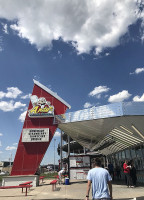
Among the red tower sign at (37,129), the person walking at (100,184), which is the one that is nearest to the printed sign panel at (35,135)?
the red tower sign at (37,129)

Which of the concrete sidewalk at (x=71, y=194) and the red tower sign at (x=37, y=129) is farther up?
the red tower sign at (x=37, y=129)

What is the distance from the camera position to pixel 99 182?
357 cm

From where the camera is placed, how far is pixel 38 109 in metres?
17.8

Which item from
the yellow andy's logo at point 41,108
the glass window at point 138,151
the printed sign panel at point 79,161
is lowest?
the printed sign panel at point 79,161

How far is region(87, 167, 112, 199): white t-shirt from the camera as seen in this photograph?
351cm

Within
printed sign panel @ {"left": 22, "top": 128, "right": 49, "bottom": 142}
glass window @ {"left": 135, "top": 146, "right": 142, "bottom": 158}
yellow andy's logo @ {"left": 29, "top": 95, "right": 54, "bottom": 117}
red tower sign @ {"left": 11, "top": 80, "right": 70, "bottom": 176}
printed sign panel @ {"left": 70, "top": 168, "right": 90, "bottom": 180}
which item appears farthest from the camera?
yellow andy's logo @ {"left": 29, "top": 95, "right": 54, "bottom": 117}

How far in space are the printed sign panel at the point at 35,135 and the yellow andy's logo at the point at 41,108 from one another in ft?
4.82

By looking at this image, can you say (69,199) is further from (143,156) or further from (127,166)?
(143,156)

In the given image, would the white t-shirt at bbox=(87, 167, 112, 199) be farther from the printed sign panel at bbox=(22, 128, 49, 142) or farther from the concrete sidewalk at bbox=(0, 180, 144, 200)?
the printed sign panel at bbox=(22, 128, 49, 142)

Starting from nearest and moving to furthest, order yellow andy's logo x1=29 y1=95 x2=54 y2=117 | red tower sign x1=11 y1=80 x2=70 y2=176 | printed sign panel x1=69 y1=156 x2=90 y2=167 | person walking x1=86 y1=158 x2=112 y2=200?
person walking x1=86 y1=158 x2=112 y2=200
red tower sign x1=11 y1=80 x2=70 y2=176
printed sign panel x1=69 y1=156 x2=90 y2=167
yellow andy's logo x1=29 y1=95 x2=54 y2=117

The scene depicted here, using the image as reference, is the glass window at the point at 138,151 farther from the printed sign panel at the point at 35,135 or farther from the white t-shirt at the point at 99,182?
the white t-shirt at the point at 99,182

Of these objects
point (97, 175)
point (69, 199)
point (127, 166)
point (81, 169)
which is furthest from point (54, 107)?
point (97, 175)

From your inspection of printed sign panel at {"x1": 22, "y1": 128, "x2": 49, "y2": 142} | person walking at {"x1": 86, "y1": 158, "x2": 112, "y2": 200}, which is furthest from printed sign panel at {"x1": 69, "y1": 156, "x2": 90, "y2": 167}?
person walking at {"x1": 86, "y1": 158, "x2": 112, "y2": 200}

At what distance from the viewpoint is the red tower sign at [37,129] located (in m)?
16.3
